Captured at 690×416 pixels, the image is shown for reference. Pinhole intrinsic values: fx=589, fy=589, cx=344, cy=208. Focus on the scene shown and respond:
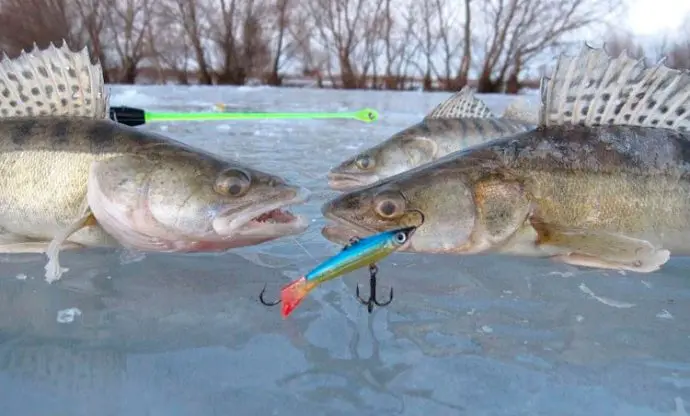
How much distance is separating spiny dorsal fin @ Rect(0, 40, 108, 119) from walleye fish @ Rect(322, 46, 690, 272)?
4.64ft

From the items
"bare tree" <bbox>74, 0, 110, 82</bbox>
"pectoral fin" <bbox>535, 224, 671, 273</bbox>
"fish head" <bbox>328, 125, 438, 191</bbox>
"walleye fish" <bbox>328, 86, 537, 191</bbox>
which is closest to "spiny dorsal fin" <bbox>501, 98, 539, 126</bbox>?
"walleye fish" <bbox>328, 86, 537, 191</bbox>

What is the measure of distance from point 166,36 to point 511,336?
125ft

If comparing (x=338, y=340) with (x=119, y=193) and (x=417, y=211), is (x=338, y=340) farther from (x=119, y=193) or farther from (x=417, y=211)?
(x=119, y=193)

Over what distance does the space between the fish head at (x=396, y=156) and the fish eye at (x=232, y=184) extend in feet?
6.76

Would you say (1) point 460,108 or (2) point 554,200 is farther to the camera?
(1) point 460,108

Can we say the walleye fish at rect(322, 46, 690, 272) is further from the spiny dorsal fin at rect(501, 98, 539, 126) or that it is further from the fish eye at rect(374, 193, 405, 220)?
the spiny dorsal fin at rect(501, 98, 539, 126)

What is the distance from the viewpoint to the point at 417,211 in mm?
2586

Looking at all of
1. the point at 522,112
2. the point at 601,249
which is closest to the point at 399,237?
the point at 601,249

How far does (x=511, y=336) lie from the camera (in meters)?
2.26

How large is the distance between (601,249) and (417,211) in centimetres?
81

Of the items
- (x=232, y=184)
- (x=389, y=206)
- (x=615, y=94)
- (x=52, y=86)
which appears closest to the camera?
(x=389, y=206)

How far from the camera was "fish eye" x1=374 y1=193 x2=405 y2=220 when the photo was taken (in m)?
2.55

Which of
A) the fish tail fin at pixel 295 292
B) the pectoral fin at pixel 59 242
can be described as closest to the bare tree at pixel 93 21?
the pectoral fin at pixel 59 242

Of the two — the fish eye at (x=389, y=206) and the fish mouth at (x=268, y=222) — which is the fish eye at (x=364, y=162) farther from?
the fish eye at (x=389, y=206)
